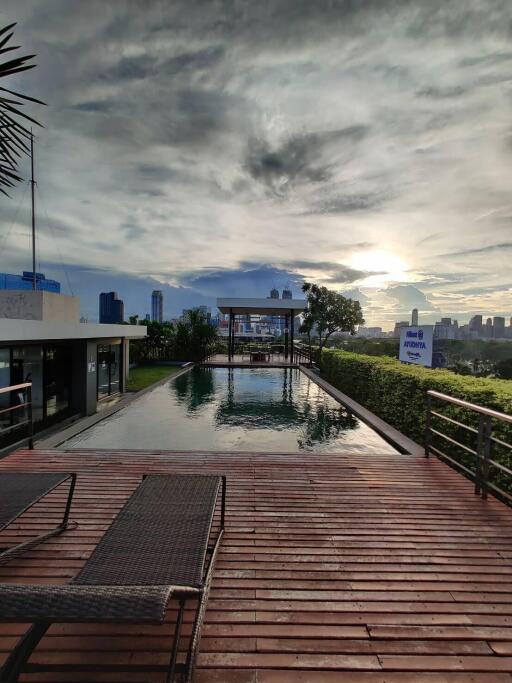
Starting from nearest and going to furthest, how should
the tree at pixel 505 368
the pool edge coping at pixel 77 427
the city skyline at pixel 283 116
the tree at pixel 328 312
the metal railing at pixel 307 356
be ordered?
the pool edge coping at pixel 77 427 → the city skyline at pixel 283 116 → the metal railing at pixel 307 356 → the tree at pixel 328 312 → the tree at pixel 505 368

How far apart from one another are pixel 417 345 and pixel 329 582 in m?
8.34

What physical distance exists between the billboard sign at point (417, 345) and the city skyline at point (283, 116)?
410cm

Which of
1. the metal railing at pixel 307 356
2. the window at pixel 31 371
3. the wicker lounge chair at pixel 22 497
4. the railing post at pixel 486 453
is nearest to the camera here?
the wicker lounge chair at pixel 22 497

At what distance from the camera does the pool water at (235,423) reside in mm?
6547

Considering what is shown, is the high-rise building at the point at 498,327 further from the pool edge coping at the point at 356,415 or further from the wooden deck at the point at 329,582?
the wooden deck at the point at 329,582

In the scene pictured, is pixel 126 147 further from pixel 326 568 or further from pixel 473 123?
pixel 326 568

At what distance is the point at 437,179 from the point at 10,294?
1182cm

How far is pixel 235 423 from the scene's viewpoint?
8.19 meters

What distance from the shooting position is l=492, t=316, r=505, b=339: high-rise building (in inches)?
3188

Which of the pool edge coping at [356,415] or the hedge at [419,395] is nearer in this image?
→ the hedge at [419,395]

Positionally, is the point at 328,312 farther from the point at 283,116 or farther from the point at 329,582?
the point at 329,582

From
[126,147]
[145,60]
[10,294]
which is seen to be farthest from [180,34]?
[10,294]

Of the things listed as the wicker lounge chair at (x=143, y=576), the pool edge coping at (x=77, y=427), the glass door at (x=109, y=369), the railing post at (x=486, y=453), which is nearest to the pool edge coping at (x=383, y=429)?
the railing post at (x=486, y=453)

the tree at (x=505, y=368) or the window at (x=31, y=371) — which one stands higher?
the window at (x=31, y=371)
